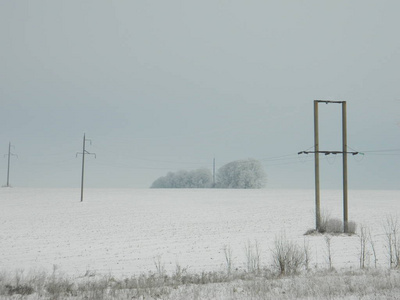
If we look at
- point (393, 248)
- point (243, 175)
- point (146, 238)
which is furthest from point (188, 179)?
point (393, 248)

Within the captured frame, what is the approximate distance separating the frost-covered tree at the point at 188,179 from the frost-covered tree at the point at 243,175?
164 inches

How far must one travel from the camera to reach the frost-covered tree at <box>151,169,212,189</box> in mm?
93338

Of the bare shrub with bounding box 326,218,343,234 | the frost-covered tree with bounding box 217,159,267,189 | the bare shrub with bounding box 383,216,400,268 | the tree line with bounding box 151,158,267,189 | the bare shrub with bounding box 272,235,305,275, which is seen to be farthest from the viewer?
the tree line with bounding box 151,158,267,189

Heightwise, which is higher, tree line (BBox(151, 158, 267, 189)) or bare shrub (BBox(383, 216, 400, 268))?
tree line (BBox(151, 158, 267, 189))

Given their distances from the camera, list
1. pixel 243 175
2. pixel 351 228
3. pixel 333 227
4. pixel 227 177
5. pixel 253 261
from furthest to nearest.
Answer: pixel 227 177, pixel 243 175, pixel 333 227, pixel 351 228, pixel 253 261

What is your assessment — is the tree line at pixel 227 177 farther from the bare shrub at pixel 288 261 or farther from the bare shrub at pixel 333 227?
the bare shrub at pixel 288 261

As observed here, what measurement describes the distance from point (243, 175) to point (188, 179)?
46.6 ft

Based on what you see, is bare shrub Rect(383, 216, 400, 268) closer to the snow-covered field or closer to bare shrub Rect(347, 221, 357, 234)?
the snow-covered field

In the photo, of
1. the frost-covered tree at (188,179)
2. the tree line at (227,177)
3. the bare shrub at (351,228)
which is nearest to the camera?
the bare shrub at (351,228)

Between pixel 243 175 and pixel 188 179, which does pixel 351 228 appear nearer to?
pixel 243 175

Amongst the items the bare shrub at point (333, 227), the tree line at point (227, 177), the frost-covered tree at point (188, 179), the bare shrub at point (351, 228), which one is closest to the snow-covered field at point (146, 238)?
the bare shrub at point (351, 228)

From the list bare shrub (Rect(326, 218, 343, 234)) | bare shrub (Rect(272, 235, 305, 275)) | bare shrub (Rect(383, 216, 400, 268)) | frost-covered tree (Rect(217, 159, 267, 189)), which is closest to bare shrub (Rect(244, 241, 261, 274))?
bare shrub (Rect(272, 235, 305, 275))

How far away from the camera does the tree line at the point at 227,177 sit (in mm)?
86250

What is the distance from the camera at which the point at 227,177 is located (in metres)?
89.6
